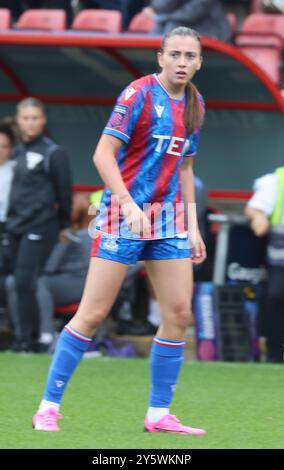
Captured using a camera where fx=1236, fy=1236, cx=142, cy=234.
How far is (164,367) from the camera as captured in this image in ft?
18.6

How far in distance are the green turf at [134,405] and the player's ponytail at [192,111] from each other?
4.63 ft

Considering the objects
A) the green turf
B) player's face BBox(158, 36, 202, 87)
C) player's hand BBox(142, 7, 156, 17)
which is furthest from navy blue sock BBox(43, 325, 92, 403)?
player's hand BBox(142, 7, 156, 17)

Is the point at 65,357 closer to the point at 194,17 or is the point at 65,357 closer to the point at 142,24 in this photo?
the point at 194,17

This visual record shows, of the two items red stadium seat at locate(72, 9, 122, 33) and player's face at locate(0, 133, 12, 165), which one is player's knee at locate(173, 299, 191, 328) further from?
red stadium seat at locate(72, 9, 122, 33)

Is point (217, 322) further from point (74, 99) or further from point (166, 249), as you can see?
point (166, 249)

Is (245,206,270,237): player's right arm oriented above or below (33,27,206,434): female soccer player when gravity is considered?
below

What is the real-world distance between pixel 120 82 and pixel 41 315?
2.54 metres

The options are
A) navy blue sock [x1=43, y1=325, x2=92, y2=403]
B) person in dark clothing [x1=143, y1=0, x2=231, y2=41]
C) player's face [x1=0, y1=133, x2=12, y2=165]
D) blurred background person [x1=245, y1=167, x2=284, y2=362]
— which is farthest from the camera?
person in dark clothing [x1=143, y1=0, x2=231, y2=41]

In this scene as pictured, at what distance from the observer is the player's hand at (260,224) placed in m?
9.38

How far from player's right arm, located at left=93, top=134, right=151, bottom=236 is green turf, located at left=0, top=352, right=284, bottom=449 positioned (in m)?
0.95

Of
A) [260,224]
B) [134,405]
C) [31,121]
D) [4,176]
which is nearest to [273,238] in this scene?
[260,224]

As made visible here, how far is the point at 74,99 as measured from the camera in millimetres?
11547

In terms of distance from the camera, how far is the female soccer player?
17.9 ft

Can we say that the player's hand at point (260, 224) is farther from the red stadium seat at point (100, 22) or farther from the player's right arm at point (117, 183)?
the player's right arm at point (117, 183)
